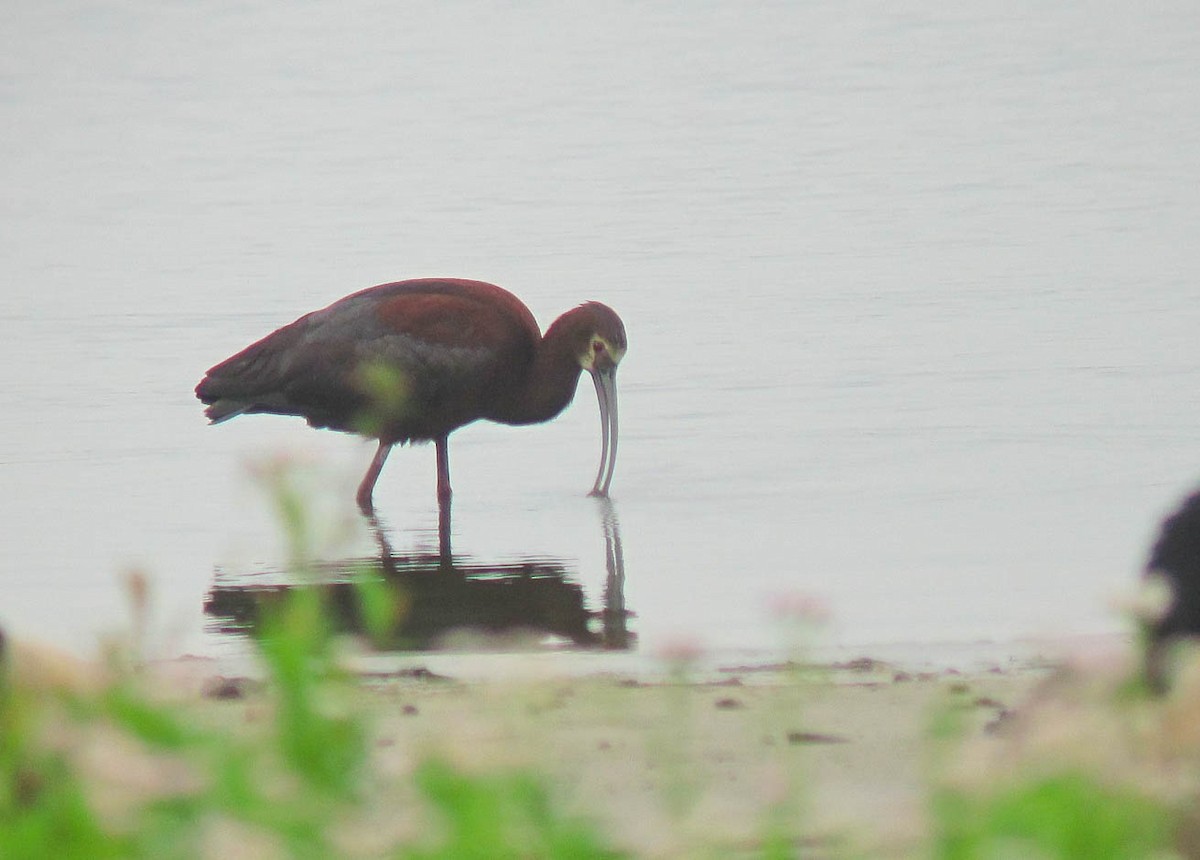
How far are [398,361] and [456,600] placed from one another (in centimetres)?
172

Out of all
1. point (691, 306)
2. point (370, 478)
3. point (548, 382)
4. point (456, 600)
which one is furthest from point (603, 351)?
point (691, 306)

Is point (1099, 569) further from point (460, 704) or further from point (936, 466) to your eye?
point (460, 704)

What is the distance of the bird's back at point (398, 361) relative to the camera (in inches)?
404

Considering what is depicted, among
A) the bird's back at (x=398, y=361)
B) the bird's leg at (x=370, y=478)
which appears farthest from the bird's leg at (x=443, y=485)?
the bird's leg at (x=370, y=478)

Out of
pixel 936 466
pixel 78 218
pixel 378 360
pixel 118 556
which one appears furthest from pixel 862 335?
pixel 78 218

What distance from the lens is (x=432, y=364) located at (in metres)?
10.2

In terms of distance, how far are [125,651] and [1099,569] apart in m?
6.63

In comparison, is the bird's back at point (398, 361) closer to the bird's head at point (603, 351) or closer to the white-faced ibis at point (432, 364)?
the white-faced ibis at point (432, 364)

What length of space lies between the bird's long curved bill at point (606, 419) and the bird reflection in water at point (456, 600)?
3.16ft

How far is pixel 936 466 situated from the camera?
11.3 meters

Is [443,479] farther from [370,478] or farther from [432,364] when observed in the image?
[432,364]

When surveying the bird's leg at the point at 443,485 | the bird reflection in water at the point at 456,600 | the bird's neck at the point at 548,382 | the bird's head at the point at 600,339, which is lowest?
the bird reflection in water at the point at 456,600

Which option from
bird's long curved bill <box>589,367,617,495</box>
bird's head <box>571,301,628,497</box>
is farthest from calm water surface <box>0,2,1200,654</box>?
bird's head <box>571,301,628,497</box>

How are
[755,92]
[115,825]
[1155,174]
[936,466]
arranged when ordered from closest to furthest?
1. [115,825]
2. [936,466]
3. [1155,174]
4. [755,92]
